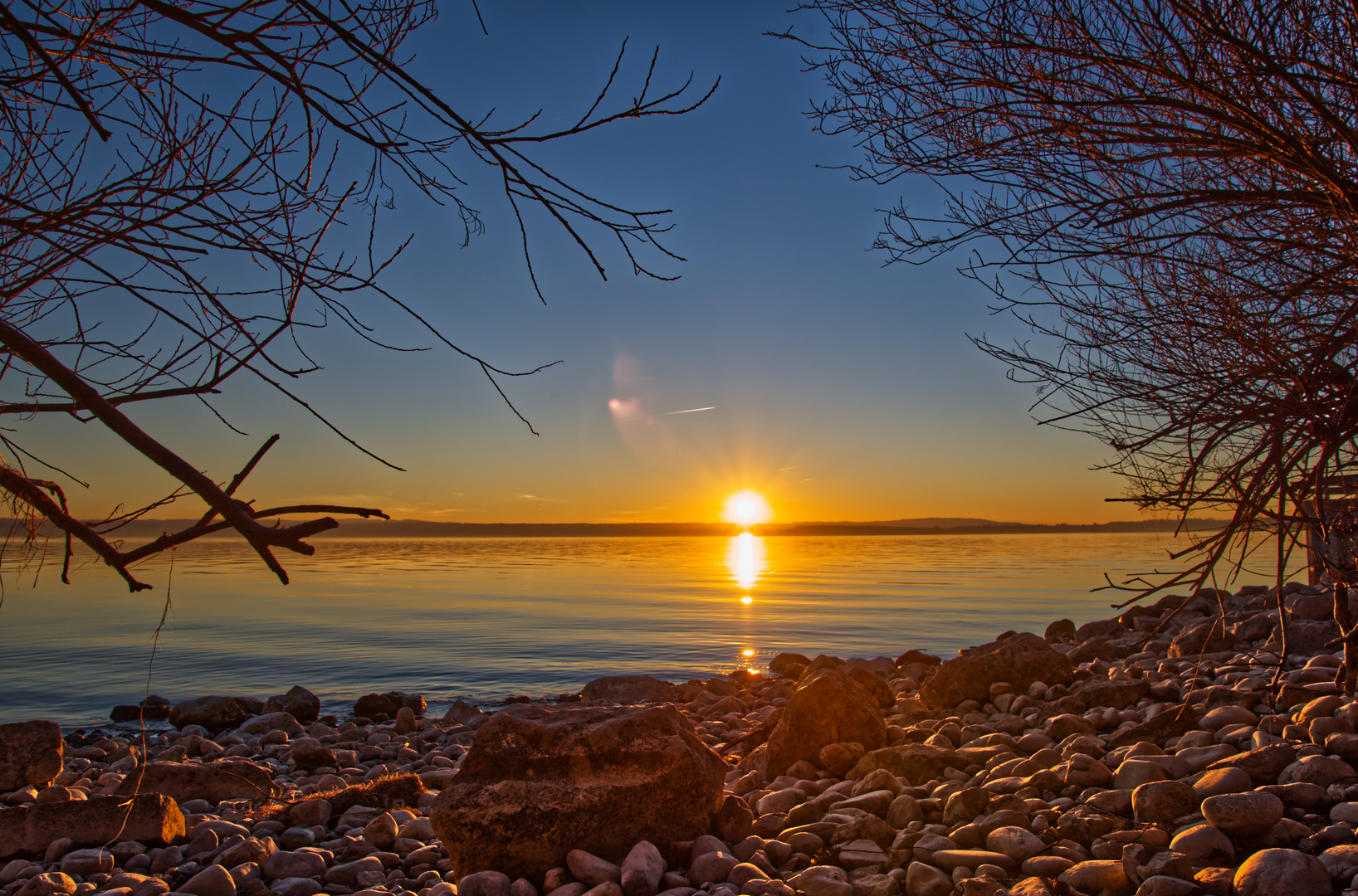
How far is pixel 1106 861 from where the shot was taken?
141 inches

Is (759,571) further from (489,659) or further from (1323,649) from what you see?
(1323,649)

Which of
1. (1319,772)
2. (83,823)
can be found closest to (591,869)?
(83,823)

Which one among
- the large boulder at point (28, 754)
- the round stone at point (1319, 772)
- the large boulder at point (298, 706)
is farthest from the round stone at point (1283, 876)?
the large boulder at point (298, 706)

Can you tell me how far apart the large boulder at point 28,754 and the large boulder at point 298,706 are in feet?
11.6

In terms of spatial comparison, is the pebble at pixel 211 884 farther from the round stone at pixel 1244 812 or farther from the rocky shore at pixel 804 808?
the round stone at pixel 1244 812

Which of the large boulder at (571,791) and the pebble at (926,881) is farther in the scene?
the large boulder at (571,791)

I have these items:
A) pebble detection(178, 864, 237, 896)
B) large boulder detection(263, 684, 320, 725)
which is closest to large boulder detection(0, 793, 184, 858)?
pebble detection(178, 864, 237, 896)

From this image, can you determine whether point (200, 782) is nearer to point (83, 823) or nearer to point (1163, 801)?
point (83, 823)

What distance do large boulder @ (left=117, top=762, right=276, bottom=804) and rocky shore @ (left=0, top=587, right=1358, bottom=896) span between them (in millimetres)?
18

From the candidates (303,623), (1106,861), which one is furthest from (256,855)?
(303,623)

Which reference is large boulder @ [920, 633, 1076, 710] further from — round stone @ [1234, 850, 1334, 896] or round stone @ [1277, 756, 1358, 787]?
round stone @ [1234, 850, 1334, 896]

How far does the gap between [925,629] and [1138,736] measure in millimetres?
12997

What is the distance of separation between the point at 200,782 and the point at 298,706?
4.67 metres

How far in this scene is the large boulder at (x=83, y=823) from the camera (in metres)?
4.82
